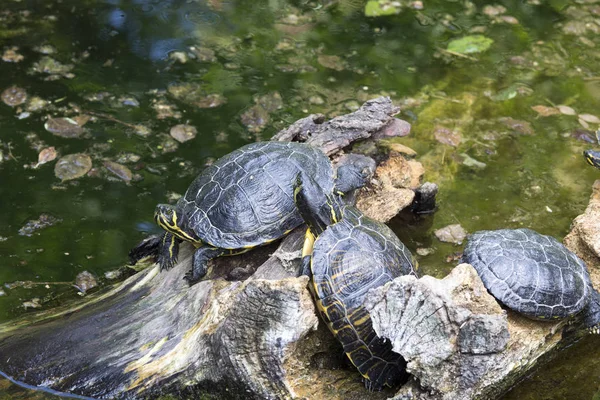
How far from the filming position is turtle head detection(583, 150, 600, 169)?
490 cm

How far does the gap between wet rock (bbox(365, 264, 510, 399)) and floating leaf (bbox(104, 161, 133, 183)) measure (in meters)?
2.70

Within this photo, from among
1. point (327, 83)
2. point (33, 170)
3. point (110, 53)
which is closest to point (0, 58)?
point (110, 53)

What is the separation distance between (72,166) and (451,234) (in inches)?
121

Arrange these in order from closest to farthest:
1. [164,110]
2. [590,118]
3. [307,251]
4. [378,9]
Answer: [307,251], [164,110], [590,118], [378,9]

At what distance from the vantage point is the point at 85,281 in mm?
4051

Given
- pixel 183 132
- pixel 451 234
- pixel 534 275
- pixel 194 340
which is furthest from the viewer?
pixel 183 132

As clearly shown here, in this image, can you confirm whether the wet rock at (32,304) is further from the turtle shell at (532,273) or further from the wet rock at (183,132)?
the turtle shell at (532,273)

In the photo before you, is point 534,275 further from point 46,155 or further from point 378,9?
point 378,9

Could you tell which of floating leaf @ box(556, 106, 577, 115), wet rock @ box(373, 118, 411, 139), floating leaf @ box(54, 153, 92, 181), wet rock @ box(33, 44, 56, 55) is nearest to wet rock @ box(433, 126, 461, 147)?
wet rock @ box(373, 118, 411, 139)

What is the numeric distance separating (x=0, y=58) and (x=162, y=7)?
1.94 meters

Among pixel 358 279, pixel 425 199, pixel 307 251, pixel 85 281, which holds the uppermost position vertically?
pixel 358 279

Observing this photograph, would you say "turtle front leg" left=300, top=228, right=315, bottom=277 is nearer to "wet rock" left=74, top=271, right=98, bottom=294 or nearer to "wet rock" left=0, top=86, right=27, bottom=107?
"wet rock" left=74, top=271, right=98, bottom=294

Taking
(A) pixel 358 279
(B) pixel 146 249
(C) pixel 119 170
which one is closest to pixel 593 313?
(A) pixel 358 279

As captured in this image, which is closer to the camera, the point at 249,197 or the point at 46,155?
the point at 249,197
